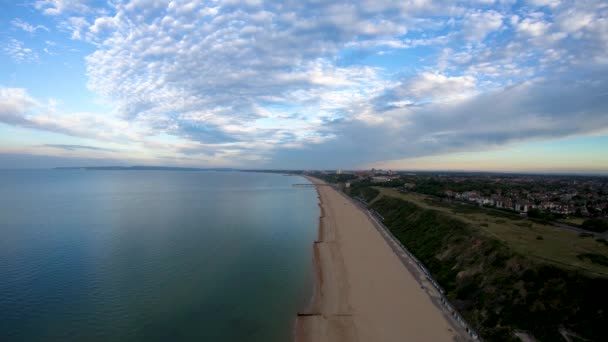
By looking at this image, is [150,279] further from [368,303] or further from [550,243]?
[550,243]

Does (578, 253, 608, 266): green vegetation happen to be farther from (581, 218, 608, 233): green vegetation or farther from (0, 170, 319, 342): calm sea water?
(0, 170, 319, 342): calm sea water

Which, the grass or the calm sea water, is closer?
the calm sea water

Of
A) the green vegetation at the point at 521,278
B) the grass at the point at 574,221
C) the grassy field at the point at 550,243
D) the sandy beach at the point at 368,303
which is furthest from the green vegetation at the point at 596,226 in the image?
the sandy beach at the point at 368,303

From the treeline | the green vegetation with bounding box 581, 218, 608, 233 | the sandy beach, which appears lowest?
the sandy beach

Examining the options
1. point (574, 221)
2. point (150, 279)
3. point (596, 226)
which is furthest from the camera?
point (574, 221)

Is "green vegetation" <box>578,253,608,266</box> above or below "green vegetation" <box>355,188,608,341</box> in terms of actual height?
above

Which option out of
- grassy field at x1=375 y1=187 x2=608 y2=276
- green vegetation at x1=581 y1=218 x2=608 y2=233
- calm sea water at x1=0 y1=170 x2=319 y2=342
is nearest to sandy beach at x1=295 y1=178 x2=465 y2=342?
calm sea water at x1=0 y1=170 x2=319 y2=342

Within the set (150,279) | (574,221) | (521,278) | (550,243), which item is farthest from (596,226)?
(150,279)
